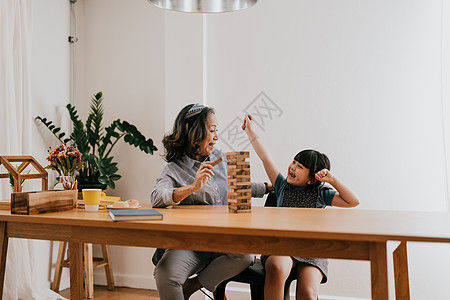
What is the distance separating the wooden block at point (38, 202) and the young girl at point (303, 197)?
100cm

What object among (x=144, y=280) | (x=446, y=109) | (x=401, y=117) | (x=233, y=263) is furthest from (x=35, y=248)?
(x=446, y=109)

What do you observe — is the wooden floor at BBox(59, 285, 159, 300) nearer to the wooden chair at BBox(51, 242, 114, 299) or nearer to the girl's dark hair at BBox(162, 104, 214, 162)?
the wooden chair at BBox(51, 242, 114, 299)

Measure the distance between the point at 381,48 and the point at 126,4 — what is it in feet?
7.12

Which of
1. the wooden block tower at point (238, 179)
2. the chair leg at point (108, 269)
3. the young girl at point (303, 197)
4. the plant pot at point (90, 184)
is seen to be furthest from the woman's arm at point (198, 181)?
the chair leg at point (108, 269)

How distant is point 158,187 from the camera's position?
225 cm

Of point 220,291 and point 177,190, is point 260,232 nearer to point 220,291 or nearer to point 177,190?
point 177,190

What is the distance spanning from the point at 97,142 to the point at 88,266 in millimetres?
993

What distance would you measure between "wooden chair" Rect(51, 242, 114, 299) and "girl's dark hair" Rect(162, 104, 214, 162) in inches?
57.1

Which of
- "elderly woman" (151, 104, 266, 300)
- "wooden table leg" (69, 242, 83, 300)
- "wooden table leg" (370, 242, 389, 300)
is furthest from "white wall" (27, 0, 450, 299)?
"wooden table leg" (370, 242, 389, 300)

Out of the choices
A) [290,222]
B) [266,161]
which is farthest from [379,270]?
[266,161]

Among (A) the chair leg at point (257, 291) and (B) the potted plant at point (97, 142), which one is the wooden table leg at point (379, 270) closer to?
(A) the chair leg at point (257, 291)

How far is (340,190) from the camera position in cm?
226

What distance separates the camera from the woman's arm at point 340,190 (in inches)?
87.4

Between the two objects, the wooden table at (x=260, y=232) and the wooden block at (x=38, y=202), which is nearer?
the wooden table at (x=260, y=232)
